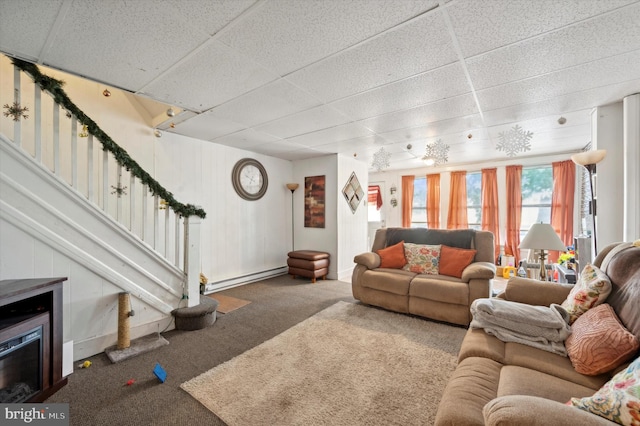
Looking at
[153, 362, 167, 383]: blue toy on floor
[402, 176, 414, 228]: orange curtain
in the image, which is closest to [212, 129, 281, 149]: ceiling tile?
[153, 362, 167, 383]: blue toy on floor

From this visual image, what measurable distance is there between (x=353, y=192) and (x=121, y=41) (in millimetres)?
4254

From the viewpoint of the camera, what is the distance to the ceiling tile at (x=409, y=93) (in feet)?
6.97

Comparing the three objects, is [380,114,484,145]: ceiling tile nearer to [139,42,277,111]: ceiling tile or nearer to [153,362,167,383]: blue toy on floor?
[139,42,277,111]: ceiling tile

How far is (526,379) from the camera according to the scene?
3.88 feet

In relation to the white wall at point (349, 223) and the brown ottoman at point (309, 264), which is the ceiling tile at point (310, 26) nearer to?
the white wall at point (349, 223)

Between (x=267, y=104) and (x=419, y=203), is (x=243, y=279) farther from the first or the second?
(x=419, y=203)

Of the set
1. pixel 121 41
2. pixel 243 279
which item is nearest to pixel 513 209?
pixel 243 279

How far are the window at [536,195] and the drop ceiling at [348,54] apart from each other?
257cm

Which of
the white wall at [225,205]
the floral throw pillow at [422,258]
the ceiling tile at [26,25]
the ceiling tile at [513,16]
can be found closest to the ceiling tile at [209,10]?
the ceiling tile at [26,25]

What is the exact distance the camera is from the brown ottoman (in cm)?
452

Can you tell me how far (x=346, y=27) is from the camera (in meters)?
1.58

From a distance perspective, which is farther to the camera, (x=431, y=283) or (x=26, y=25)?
(x=431, y=283)

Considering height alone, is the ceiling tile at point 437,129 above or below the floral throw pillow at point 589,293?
above

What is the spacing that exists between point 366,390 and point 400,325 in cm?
117
